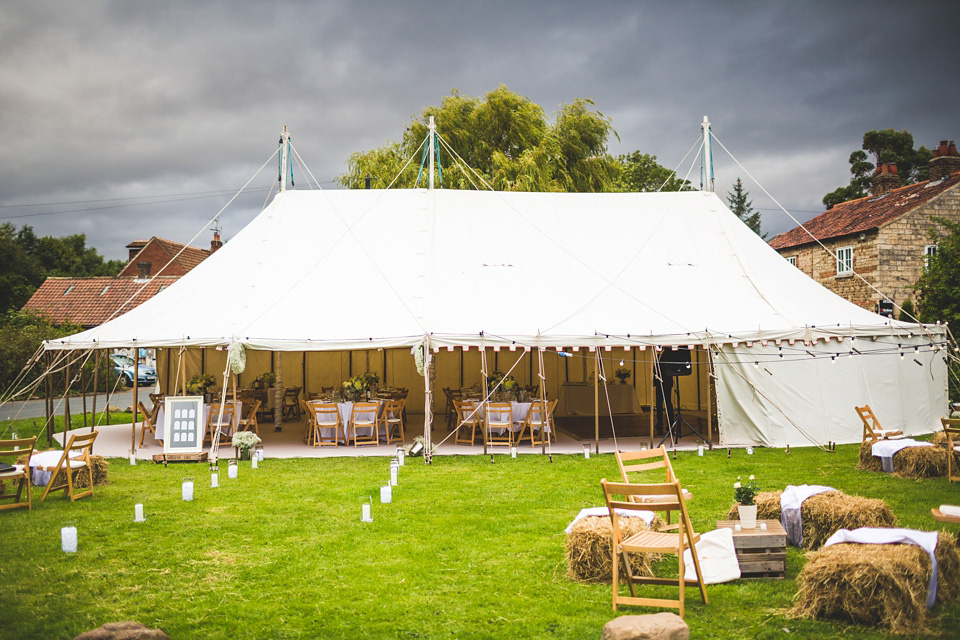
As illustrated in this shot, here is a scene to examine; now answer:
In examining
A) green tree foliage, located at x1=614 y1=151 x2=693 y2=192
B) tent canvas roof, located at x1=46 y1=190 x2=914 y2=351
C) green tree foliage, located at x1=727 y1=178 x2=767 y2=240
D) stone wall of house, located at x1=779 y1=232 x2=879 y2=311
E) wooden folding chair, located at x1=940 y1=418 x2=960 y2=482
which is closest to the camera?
wooden folding chair, located at x1=940 y1=418 x2=960 y2=482

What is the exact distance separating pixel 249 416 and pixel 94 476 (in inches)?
124

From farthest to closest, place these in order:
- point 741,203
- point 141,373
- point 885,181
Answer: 1. point 741,203
2. point 141,373
3. point 885,181

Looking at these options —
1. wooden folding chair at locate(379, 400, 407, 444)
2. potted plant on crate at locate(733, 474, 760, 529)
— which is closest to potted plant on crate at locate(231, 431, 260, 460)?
wooden folding chair at locate(379, 400, 407, 444)

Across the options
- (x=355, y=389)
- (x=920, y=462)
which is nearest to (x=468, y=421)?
(x=355, y=389)

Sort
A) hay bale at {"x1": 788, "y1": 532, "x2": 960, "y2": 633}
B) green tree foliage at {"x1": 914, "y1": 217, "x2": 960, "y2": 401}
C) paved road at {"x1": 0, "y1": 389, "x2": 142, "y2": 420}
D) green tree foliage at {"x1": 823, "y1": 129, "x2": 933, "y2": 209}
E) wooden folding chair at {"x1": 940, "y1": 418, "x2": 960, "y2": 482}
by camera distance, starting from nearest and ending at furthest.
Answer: hay bale at {"x1": 788, "y1": 532, "x2": 960, "y2": 633} → wooden folding chair at {"x1": 940, "y1": 418, "x2": 960, "y2": 482} → green tree foliage at {"x1": 914, "y1": 217, "x2": 960, "y2": 401} → paved road at {"x1": 0, "y1": 389, "x2": 142, "y2": 420} → green tree foliage at {"x1": 823, "y1": 129, "x2": 933, "y2": 209}

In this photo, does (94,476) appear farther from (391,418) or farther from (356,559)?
(391,418)

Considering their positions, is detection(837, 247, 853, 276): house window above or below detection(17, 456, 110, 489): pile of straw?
above

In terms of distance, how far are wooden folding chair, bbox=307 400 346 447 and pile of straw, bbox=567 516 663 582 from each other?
6.48 meters

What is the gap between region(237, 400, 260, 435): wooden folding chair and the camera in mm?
11211

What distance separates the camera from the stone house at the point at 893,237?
789 inches

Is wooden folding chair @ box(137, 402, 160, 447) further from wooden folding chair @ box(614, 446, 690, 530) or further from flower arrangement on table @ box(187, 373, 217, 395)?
wooden folding chair @ box(614, 446, 690, 530)

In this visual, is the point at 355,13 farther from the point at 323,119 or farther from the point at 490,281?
the point at 323,119

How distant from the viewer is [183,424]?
32.5 ft

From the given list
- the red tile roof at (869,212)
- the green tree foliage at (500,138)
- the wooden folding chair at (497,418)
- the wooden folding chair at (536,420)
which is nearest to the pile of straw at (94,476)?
the wooden folding chair at (497,418)
